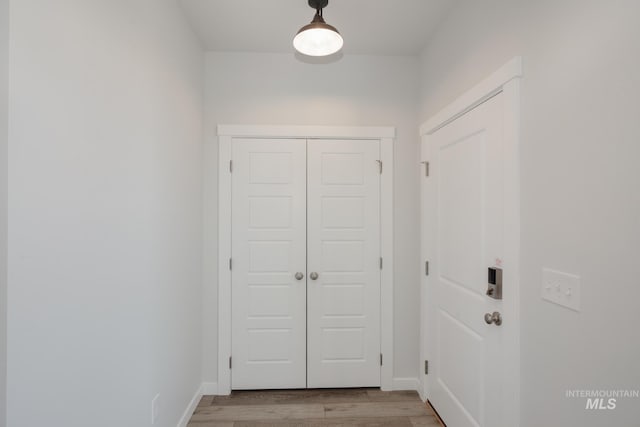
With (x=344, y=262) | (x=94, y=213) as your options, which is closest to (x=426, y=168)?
(x=344, y=262)

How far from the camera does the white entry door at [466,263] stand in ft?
4.85

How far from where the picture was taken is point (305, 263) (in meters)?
2.40

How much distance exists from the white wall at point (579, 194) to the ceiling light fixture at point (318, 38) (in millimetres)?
812

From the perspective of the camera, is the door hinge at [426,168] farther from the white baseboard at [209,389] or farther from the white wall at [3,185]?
the white baseboard at [209,389]

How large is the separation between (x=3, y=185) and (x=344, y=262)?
6.55 feet

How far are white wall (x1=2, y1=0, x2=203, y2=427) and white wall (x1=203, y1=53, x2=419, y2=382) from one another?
1.56ft

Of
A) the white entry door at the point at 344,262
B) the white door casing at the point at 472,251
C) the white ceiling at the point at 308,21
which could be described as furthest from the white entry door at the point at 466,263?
the white ceiling at the point at 308,21

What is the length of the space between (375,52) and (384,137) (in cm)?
69

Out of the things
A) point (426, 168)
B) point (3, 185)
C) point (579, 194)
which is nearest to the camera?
point (3, 185)

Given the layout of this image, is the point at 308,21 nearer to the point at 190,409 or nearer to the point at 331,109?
the point at 331,109

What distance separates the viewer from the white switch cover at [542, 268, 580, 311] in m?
1.05

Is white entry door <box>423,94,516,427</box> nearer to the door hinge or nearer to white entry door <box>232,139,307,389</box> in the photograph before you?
the door hinge

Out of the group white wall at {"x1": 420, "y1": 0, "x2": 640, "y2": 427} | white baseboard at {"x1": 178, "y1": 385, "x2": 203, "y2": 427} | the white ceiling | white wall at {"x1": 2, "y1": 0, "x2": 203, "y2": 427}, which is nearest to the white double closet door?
white baseboard at {"x1": 178, "y1": 385, "x2": 203, "y2": 427}

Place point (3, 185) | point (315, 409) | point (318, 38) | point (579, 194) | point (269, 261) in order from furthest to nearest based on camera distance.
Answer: point (269, 261) → point (315, 409) → point (318, 38) → point (579, 194) → point (3, 185)
